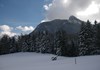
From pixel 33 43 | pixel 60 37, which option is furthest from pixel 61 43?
pixel 33 43

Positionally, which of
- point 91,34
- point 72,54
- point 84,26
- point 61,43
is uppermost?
point 84,26

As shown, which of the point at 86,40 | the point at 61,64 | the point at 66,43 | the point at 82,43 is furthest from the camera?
the point at 66,43

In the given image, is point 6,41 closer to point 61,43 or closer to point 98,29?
point 61,43

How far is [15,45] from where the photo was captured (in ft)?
276

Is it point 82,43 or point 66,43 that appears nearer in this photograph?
point 82,43

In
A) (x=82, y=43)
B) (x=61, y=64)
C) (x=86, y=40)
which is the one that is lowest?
(x=61, y=64)

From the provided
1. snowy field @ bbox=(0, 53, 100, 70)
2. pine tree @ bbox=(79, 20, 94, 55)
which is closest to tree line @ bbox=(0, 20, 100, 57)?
pine tree @ bbox=(79, 20, 94, 55)

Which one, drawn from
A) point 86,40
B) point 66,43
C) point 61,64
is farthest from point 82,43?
point 61,64

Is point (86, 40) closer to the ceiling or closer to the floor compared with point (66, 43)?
closer to the ceiling

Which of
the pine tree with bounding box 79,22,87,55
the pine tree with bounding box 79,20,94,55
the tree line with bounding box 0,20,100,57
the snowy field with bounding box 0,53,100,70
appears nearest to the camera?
the snowy field with bounding box 0,53,100,70

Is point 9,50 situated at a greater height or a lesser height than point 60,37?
lesser

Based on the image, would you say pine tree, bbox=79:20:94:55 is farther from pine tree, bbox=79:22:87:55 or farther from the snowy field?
the snowy field

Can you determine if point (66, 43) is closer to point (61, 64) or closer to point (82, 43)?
point (82, 43)

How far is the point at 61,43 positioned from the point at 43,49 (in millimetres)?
14942
